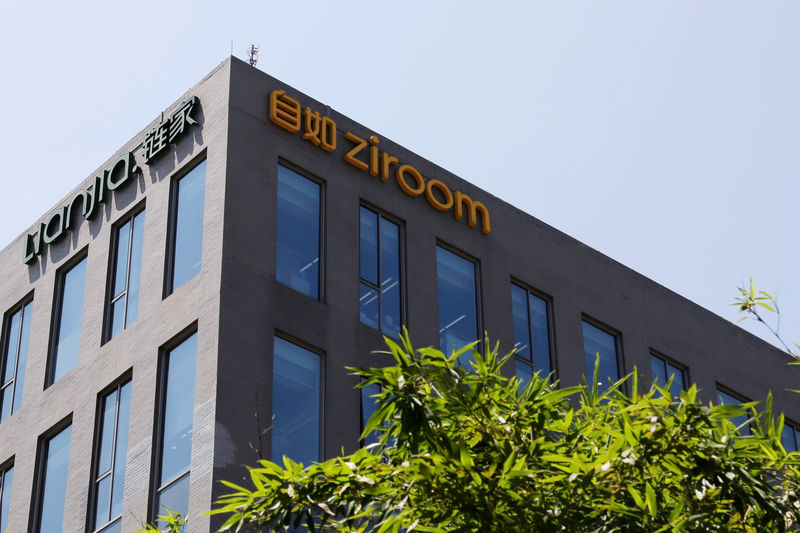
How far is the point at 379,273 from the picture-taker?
81.7 feet

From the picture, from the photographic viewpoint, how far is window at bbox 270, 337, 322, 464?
71.7ft

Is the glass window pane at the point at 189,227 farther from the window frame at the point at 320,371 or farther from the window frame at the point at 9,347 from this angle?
the window frame at the point at 9,347

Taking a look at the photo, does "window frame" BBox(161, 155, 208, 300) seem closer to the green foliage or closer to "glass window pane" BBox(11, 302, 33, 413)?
"glass window pane" BBox(11, 302, 33, 413)

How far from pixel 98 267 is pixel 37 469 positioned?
375 centimetres

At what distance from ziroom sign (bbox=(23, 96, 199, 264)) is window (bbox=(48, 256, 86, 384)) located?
906 mm

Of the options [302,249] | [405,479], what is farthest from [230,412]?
[405,479]

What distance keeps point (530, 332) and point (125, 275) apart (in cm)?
774

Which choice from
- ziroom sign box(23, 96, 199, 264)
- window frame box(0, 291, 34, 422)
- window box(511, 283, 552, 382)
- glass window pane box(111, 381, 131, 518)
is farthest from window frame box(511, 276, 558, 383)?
window frame box(0, 291, 34, 422)

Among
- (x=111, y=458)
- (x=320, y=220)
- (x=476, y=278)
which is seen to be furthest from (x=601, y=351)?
(x=111, y=458)

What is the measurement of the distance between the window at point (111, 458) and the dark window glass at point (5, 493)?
118 inches

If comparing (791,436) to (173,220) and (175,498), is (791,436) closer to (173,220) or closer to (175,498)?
(173,220)

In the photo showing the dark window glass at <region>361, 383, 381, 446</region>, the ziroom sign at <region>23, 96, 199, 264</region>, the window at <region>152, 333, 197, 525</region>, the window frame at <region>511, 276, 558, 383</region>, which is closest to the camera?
the window at <region>152, 333, 197, 525</region>

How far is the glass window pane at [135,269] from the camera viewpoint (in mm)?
24438

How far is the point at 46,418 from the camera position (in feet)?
83.3
